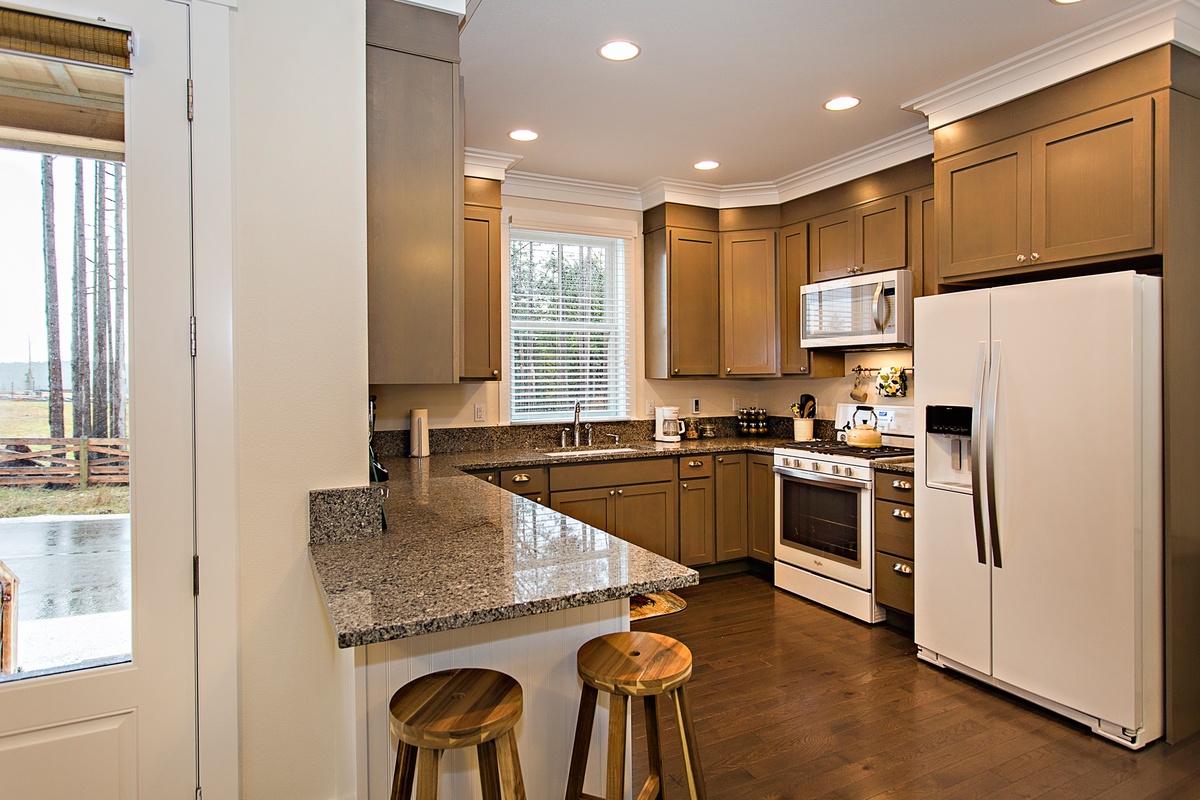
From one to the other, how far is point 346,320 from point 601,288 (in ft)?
10.4

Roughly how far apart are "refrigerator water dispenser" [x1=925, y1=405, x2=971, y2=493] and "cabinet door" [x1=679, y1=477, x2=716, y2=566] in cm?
156

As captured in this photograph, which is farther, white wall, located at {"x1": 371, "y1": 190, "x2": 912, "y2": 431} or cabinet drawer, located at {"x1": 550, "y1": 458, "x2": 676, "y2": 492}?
white wall, located at {"x1": 371, "y1": 190, "x2": 912, "y2": 431}

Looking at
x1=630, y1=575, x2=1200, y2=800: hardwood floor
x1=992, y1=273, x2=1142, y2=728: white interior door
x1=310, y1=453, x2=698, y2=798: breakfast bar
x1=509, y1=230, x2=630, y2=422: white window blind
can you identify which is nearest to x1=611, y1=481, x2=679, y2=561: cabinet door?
x1=509, y1=230, x2=630, y2=422: white window blind

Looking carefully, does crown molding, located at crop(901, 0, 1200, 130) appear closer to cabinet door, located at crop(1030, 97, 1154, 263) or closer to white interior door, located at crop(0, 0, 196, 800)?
cabinet door, located at crop(1030, 97, 1154, 263)

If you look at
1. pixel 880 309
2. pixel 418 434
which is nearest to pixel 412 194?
pixel 418 434

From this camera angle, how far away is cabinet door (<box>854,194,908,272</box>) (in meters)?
3.81

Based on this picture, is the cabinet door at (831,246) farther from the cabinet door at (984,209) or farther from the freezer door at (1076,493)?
the freezer door at (1076,493)

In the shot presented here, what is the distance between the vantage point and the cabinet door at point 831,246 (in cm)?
415

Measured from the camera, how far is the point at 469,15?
2.39 meters

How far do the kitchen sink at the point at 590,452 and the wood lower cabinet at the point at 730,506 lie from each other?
1.98 ft

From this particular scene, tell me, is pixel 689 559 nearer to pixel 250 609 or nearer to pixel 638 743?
pixel 638 743

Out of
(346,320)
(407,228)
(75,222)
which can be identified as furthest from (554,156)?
(75,222)

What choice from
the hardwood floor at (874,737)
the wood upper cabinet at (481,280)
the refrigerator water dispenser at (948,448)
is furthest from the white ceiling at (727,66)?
the hardwood floor at (874,737)

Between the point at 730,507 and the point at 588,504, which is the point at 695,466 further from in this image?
the point at 588,504
